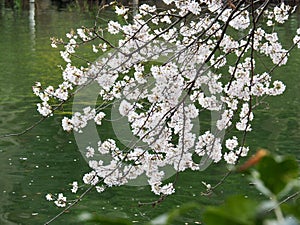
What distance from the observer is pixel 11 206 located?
17.6 feet

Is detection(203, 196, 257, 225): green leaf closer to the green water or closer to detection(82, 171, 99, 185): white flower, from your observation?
detection(82, 171, 99, 185): white flower

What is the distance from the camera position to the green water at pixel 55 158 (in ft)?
17.5

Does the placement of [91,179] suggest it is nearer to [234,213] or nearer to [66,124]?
[66,124]

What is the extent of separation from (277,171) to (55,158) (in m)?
6.56

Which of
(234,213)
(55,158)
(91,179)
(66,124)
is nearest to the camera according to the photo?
(234,213)

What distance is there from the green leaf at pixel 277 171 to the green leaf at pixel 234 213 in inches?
1.1

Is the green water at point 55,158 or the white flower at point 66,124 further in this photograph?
the green water at point 55,158

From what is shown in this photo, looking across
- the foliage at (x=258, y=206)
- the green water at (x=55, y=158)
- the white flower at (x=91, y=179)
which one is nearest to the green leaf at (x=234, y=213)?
the foliage at (x=258, y=206)

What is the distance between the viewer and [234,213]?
359 mm

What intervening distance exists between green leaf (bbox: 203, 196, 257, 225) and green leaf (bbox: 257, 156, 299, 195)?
3 centimetres

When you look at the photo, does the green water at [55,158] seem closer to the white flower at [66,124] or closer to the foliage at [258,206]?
the white flower at [66,124]

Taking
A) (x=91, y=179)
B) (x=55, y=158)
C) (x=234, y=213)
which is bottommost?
(x=55, y=158)

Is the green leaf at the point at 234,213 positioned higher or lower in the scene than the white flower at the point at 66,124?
higher

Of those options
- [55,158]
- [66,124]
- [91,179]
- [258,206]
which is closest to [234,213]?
[258,206]
